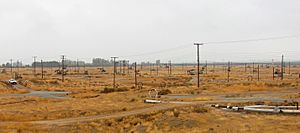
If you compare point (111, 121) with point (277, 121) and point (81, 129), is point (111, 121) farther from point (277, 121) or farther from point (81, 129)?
point (277, 121)

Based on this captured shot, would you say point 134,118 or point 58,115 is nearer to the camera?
point 134,118

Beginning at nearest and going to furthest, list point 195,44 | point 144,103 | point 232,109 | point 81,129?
point 81,129, point 232,109, point 144,103, point 195,44

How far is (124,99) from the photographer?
5262 cm

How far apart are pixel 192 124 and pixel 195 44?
4359 centimetres

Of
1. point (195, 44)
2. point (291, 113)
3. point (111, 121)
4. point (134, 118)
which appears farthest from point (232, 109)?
point (195, 44)

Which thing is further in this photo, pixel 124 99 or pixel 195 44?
pixel 195 44

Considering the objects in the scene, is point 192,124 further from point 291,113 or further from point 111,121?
point 291,113

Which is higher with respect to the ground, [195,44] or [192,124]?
[195,44]

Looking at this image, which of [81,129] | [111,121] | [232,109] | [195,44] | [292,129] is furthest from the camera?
[195,44]

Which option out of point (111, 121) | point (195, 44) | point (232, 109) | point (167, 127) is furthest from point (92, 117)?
point (195, 44)

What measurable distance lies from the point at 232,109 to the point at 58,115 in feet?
62.6

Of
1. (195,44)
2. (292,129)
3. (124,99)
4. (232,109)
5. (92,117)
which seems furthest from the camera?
(195,44)

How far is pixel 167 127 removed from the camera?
103 feet

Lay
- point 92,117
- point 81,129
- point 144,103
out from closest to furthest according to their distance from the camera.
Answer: point 81,129, point 92,117, point 144,103
